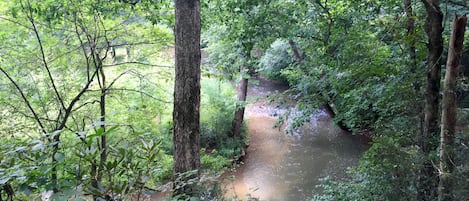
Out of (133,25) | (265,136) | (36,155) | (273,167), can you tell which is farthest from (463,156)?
(265,136)

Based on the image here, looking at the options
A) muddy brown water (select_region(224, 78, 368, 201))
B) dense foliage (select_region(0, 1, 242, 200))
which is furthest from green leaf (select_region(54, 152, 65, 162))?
muddy brown water (select_region(224, 78, 368, 201))

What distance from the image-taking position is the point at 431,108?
3396 millimetres

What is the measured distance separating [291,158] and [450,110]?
659cm

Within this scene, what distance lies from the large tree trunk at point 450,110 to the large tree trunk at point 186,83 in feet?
7.43

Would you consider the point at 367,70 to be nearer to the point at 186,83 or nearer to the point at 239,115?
the point at 186,83

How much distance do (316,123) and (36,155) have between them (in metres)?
11.4

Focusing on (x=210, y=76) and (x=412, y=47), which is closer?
(x=412, y=47)

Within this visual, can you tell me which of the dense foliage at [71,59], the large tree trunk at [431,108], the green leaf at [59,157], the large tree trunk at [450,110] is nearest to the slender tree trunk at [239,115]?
the dense foliage at [71,59]

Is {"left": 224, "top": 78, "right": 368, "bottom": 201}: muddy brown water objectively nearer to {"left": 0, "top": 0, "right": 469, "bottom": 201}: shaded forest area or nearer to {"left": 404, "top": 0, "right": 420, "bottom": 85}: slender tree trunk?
{"left": 0, "top": 0, "right": 469, "bottom": 201}: shaded forest area

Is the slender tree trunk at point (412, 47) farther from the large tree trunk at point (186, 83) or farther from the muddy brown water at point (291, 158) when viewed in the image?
the muddy brown water at point (291, 158)

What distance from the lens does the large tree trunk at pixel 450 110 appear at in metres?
2.84

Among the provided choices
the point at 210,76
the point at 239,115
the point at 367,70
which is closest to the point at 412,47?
the point at 367,70

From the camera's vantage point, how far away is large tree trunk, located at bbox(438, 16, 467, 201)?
2844 mm

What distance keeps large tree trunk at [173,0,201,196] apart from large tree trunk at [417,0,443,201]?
2.22m
